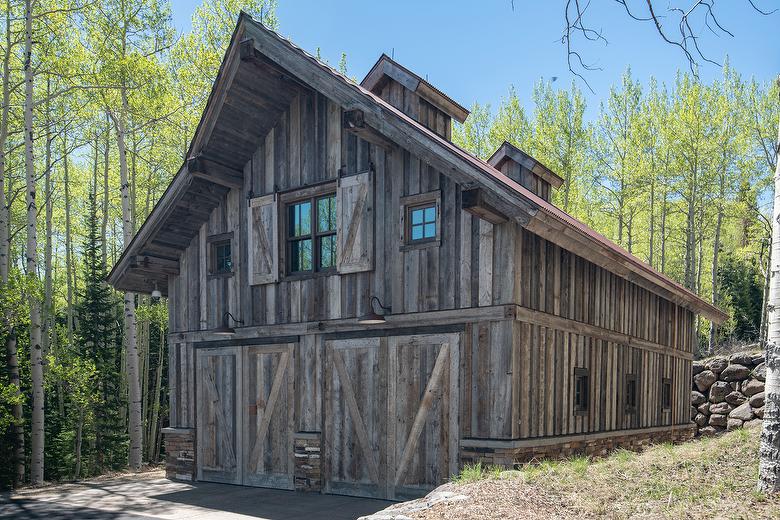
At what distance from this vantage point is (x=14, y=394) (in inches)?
595

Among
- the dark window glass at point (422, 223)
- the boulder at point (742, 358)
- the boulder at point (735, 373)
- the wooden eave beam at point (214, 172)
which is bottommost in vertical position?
the boulder at point (735, 373)

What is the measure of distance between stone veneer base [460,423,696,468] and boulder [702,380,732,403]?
676 cm

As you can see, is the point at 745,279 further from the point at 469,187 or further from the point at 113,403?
the point at 113,403

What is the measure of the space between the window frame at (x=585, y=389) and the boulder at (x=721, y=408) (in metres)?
10.1

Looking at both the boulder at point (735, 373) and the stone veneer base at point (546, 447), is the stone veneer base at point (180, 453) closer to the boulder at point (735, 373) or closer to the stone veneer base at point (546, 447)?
the stone veneer base at point (546, 447)

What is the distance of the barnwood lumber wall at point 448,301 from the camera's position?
10.7 metres

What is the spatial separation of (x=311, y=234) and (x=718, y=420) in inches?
560

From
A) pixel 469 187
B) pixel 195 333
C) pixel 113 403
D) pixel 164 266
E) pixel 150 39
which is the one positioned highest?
pixel 150 39

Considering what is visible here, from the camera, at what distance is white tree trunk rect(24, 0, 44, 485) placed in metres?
15.5

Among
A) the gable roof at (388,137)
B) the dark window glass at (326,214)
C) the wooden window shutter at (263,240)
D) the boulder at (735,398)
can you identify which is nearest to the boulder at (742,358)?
the boulder at (735,398)

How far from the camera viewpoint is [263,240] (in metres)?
13.7

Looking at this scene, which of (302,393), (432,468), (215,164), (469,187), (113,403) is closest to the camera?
(469,187)

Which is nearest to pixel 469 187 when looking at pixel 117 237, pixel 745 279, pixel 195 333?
pixel 195 333

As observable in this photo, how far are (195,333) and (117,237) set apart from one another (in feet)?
70.1
